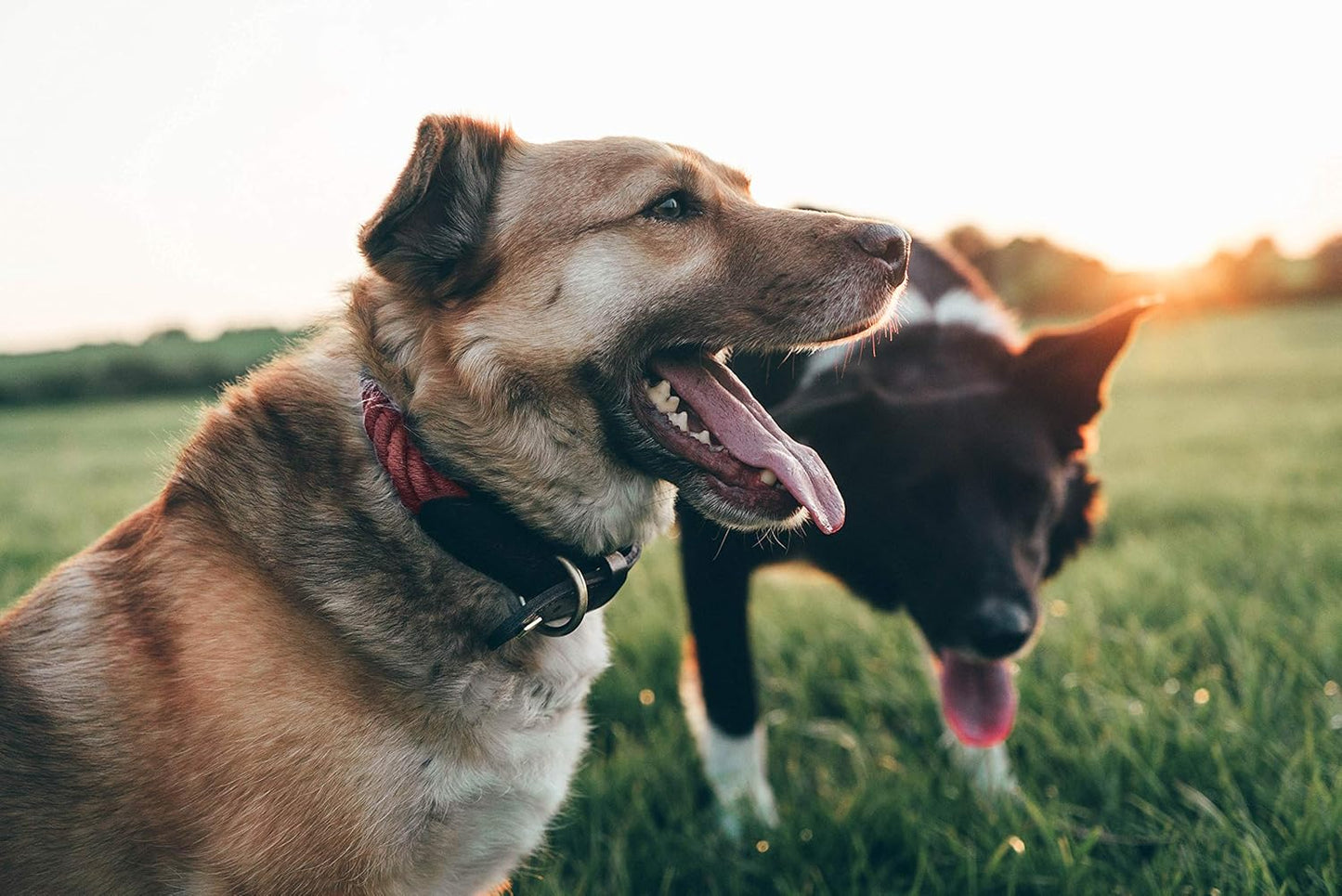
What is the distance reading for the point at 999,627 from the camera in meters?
2.82

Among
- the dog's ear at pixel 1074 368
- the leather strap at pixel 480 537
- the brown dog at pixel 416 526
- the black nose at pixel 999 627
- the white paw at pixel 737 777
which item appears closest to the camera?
the brown dog at pixel 416 526

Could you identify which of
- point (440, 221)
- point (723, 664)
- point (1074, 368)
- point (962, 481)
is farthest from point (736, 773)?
point (440, 221)

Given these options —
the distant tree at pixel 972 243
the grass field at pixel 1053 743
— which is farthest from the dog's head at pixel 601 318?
the distant tree at pixel 972 243

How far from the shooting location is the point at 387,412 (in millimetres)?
2023

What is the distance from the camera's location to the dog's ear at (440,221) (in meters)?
2.03

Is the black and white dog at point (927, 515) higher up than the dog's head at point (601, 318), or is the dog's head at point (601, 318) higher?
the dog's head at point (601, 318)

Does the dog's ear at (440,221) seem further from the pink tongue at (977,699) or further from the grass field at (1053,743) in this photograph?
the pink tongue at (977,699)

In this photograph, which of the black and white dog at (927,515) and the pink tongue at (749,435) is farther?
the black and white dog at (927,515)

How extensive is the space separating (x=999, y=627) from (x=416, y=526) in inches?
68.3

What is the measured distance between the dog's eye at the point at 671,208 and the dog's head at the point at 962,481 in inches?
35.8

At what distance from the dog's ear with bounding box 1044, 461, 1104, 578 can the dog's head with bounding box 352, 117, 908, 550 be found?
5.23ft

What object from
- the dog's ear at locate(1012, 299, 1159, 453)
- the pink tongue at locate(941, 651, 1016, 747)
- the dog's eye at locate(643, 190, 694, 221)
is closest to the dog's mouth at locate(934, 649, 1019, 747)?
the pink tongue at locate(941, 651, 1016, 747)

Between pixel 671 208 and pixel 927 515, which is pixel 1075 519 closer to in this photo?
pixel 927 515

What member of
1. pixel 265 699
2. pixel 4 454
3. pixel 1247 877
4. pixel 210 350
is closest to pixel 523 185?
pixel 265 699
